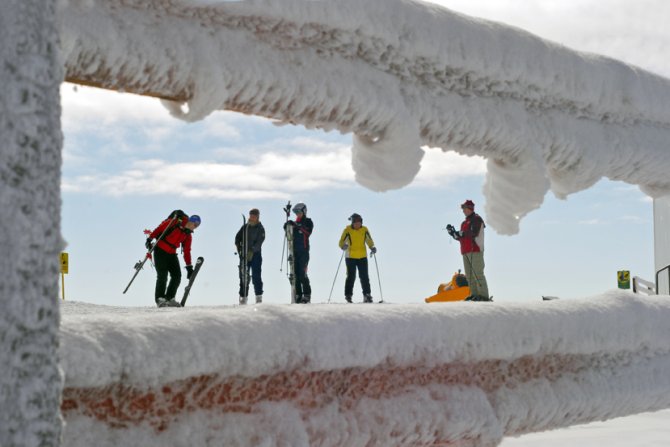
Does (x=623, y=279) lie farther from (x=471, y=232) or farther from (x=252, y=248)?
(x=252, y=248)

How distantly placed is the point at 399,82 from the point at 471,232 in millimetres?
5863

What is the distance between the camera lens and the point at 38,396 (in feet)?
2.01

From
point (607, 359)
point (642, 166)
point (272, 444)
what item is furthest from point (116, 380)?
point (642, 166)

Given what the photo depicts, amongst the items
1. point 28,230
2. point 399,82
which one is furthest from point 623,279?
point 28,230

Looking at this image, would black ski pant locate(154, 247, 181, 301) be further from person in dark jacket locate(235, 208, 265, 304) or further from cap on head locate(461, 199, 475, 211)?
cap on head locate(461, 199, 475, 211)

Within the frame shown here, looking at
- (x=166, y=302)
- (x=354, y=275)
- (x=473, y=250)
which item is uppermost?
Result: (x=473, y=250)

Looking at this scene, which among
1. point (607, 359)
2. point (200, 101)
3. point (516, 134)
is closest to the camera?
point (200, 101)

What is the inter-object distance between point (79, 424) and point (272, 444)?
8.4 inches

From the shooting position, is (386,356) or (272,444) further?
(386,356)

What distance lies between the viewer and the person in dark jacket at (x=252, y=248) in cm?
805

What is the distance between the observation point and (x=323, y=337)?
35.2 inches

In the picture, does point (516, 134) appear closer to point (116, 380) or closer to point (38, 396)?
point (116, 380)

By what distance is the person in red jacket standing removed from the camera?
680 cm

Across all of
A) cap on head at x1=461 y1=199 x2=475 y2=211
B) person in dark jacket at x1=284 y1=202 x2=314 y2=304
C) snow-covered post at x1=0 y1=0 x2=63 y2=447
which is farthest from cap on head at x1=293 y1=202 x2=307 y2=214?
snow-covered post at x1=0 y1=0 x2=63 y2=447
